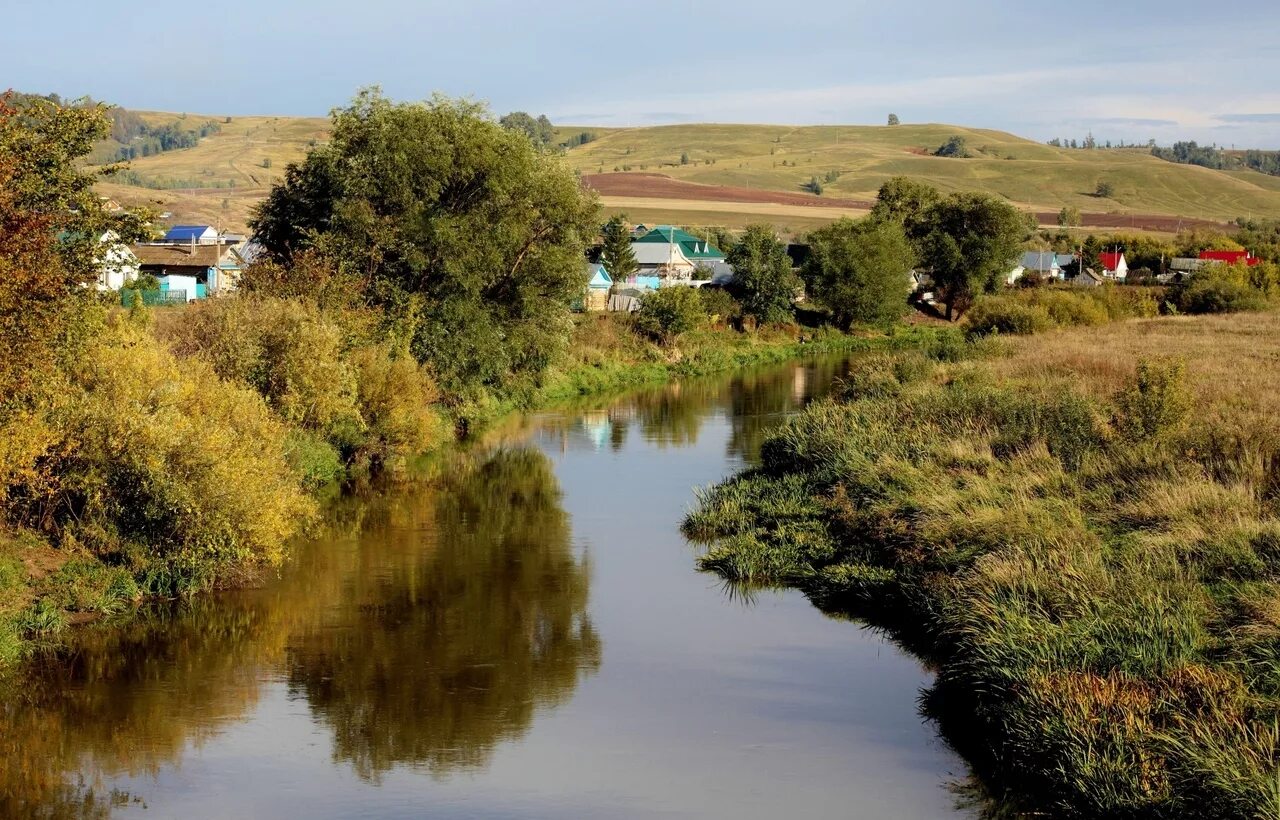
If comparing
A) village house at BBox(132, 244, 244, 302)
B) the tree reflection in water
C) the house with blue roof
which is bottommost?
the tree reflection in water

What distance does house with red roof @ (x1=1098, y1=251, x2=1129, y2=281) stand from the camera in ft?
310

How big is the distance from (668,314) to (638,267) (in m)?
18.4

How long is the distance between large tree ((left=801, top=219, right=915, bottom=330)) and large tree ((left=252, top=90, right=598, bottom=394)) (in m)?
32.0

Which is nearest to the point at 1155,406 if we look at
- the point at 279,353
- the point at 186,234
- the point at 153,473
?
the point at 279,353

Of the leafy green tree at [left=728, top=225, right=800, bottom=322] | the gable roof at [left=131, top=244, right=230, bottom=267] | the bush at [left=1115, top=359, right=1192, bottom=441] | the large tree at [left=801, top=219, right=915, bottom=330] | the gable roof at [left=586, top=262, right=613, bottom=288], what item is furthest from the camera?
the large tree at [left=801, top=219, right=915, bottom=330]

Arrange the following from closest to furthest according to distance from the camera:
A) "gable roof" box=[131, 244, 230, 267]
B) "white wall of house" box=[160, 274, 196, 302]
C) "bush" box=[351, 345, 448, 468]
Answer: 1. "bush" box=[351, 345, 448, 468]
2. "white wall of house" box=[160, 274, 196, 302]
3. "gable roof" box=[131, 244, 230, 267]

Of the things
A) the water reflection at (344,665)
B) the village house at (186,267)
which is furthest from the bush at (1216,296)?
the water reflection at (344,665)

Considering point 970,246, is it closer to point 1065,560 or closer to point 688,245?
point 688,245

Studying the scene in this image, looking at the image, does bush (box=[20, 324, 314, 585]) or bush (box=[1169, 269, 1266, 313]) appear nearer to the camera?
bush (box=[20, 324, 314, 585])

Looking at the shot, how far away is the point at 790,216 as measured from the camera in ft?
436

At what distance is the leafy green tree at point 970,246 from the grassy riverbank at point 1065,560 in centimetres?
4308

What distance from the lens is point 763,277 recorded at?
62219 millimetres

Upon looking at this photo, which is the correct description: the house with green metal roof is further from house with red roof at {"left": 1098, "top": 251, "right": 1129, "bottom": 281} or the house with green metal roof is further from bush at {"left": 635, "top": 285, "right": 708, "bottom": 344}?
house with red roof at {"left": 1098, "top": 251, "right": 1129, "bottom": 281}

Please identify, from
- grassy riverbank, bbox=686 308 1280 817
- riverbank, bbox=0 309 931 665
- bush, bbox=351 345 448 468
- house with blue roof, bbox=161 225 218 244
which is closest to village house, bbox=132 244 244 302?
Result: house with blue roof, bbox=161 225 218 244
